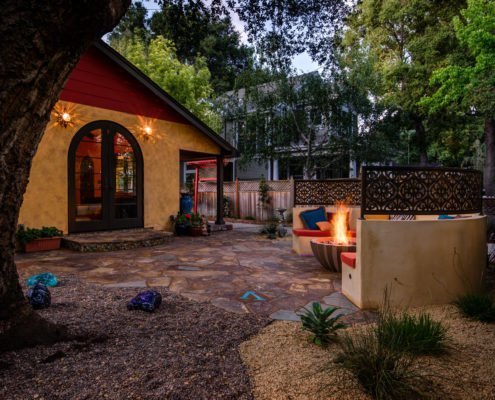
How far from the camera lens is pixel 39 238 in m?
7.11

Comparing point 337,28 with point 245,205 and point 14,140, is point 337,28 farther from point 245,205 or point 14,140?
point 245,205

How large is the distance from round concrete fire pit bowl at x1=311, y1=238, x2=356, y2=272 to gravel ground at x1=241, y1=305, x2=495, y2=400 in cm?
216

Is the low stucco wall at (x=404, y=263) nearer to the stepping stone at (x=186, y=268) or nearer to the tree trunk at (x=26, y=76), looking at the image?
the stepping stone at (x=186, y=268)

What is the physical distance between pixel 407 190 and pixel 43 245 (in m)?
7.04

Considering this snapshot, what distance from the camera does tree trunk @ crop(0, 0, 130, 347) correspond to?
78.1 inches

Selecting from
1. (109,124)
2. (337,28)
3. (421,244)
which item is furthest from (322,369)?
(109,124)

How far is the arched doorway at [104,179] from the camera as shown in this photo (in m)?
8.08

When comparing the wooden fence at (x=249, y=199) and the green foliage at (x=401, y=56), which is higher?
the green foliage at (x=401, y=56)

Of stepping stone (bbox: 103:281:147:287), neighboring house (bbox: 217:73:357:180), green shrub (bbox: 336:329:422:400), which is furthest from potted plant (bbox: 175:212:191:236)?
green shrub (bbox: 336:329:422:400)

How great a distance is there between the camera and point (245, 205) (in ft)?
51.4

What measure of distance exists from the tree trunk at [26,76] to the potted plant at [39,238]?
518cm

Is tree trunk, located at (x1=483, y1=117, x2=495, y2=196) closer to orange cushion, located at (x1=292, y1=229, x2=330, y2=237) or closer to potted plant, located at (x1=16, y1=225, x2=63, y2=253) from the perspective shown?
orange cushion, located at (x1=292, y1=229, x2=330, y2=237)

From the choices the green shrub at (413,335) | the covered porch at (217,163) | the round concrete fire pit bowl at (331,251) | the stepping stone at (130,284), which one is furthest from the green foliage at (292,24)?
the covered porch at (217,163)

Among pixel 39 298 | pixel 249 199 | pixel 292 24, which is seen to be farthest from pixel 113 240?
pixel 249 199
